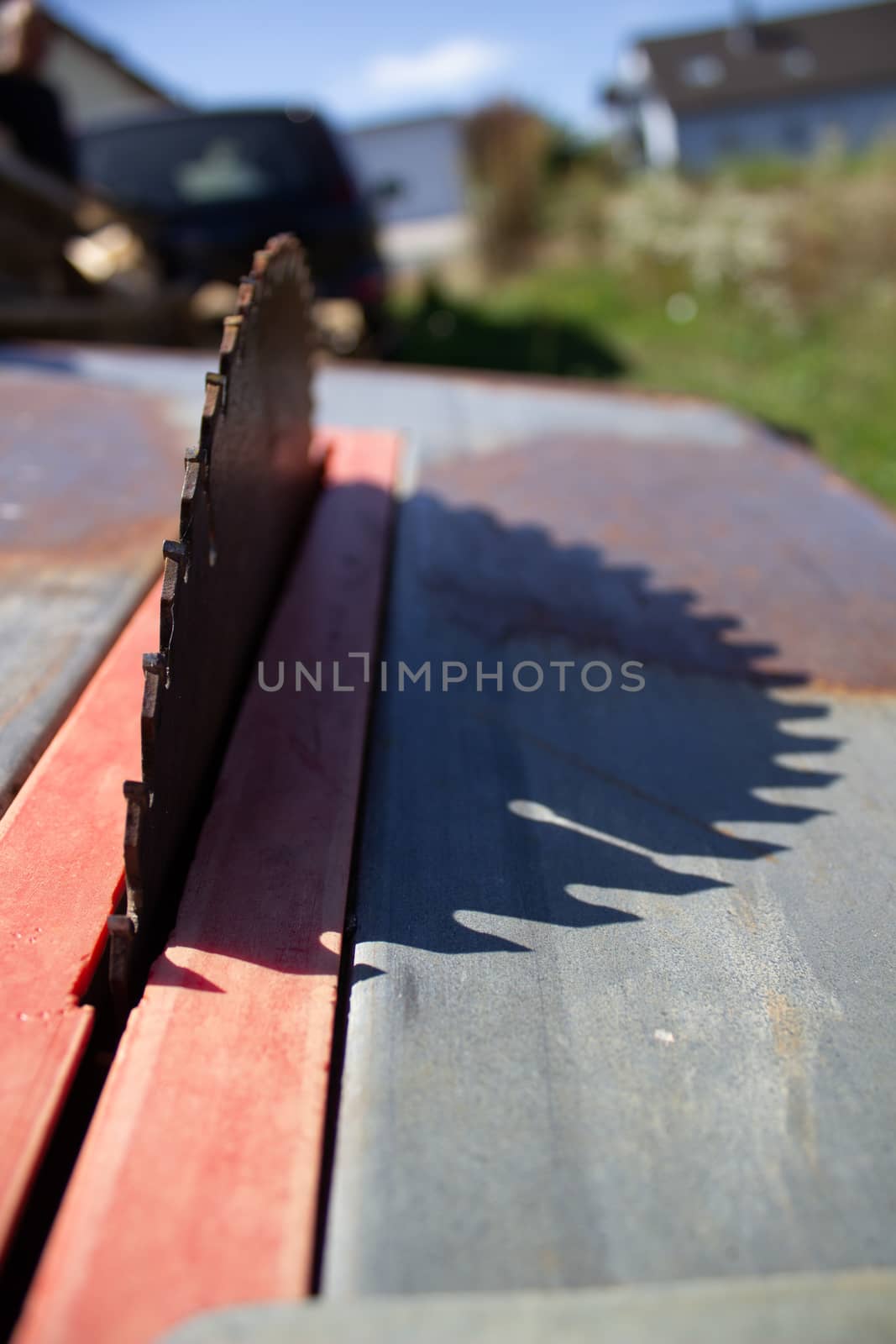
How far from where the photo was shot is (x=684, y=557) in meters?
2.51

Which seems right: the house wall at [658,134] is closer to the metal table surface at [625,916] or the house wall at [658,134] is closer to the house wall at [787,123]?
the house wall at [787,123]

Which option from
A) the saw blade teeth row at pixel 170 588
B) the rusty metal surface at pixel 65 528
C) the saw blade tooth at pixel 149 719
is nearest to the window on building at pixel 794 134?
the rusty metal surface at pixel 65 528

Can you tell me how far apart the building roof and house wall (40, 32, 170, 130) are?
24.5 metres

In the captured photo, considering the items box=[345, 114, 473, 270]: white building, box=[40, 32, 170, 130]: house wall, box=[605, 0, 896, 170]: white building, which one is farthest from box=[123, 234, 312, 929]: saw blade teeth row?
box=[605, 0, 896, 170]: white building

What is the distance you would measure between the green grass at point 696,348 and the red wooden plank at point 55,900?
20.3 ft

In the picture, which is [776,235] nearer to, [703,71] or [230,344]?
[230,344]

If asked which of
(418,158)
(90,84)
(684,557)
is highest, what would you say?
(418,158)

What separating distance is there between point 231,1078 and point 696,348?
9.93 meters

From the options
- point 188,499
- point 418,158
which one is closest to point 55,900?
point 188,499

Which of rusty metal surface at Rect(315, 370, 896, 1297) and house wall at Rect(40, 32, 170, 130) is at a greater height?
house wall at Rect(40, 32, 170, 130)

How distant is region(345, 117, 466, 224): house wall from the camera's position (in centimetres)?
2762

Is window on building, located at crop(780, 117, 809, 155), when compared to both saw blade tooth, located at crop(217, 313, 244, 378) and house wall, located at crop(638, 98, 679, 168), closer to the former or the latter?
house wall, located at crop(638, 98, 679, 168)

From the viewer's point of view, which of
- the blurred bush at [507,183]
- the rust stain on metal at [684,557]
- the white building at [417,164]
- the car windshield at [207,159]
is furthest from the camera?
the white building at [417,164]

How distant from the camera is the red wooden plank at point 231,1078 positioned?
0.88 m
